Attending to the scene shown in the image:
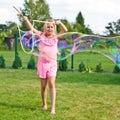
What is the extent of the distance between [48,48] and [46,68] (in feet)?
1.12

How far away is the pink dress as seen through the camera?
6.89 meters

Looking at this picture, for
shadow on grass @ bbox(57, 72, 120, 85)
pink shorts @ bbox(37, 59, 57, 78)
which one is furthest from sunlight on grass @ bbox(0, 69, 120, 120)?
shadow on grass @ bbox(57, 72, 120, 85)

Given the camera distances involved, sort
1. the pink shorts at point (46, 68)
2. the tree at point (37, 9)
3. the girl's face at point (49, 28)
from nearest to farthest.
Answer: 1. the girl's face at point (49, 28)
2. the pink shorts at point (46, 68)
3. the tree at point (37, 9)

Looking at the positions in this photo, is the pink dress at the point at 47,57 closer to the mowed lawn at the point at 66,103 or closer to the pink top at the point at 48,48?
the pink top at the point at 48,48

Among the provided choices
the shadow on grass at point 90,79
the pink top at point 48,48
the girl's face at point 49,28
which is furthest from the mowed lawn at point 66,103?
the shadow on grass at point 90,79

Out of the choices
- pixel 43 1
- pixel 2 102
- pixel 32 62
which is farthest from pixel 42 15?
pixel 2 102

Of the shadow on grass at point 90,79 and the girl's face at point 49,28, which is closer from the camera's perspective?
the girl's face at point 49,28

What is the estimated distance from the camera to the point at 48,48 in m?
6.95

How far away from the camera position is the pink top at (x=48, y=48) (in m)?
6.91

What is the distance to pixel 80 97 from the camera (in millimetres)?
8734

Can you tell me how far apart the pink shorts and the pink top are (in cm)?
7

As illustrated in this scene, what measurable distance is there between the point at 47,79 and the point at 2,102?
4.37 ft

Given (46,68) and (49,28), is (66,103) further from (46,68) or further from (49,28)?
(49,28)

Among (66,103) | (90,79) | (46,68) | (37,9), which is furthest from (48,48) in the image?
(37,9)
